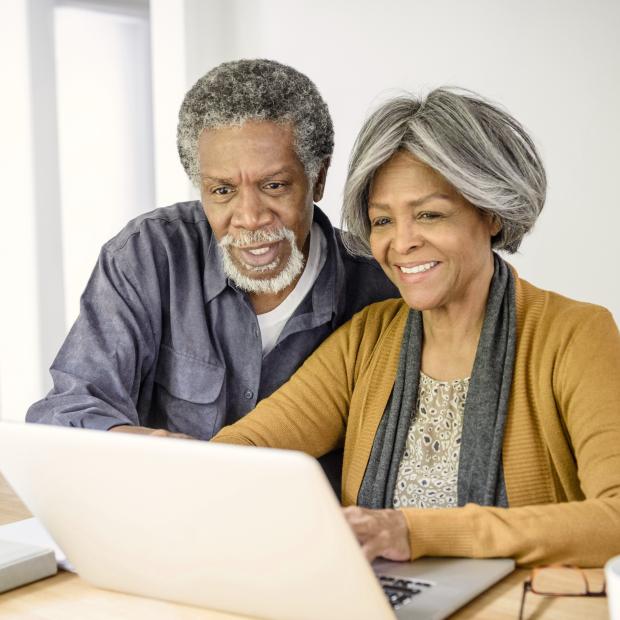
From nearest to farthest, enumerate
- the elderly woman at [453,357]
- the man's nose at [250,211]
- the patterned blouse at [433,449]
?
the elderly woman at [453,357], the patterned blouse at [433,449], the man's nose at [250,211]

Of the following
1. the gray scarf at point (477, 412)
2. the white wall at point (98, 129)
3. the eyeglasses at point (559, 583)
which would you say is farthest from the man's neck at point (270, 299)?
the white wall at point (98, 129)

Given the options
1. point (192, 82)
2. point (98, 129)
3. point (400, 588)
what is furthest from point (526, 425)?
point (98, 129)

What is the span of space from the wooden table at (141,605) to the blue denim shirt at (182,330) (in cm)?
82

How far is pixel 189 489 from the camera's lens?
3.34 feet

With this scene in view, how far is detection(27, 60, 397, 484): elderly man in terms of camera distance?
2.08m

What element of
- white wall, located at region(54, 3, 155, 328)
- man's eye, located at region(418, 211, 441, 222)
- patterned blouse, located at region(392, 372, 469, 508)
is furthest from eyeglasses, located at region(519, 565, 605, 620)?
white wall, located at region(54, 3, 155, 328)

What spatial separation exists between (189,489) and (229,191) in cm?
119

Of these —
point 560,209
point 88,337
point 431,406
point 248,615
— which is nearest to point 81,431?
point 248,615

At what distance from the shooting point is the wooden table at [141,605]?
113 cm

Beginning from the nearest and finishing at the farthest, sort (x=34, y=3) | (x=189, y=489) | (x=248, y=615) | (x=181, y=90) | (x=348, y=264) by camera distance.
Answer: (x=189, y=489) → (x=248, y=615) → (x=348, y=264) → (x=34, y=3) → (x=181, y=90)

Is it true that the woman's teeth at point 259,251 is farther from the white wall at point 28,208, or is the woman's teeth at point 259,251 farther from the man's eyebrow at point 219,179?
the white wall at point 28,208

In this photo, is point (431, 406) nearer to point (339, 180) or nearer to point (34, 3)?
point (339, 180)

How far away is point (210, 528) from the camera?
3.44 feet

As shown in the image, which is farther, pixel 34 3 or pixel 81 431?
pixel 34 3
